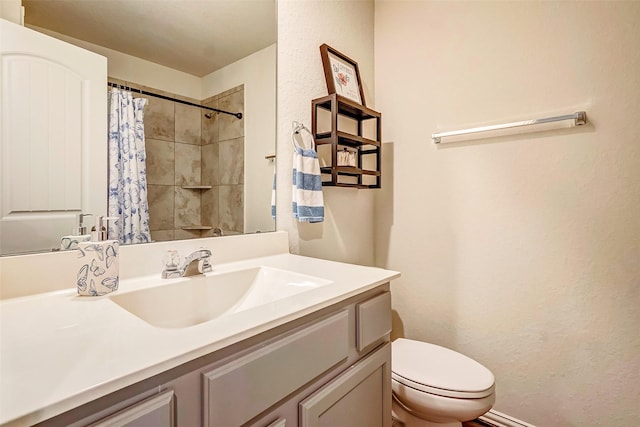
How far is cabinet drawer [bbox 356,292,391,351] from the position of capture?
0.84 metres

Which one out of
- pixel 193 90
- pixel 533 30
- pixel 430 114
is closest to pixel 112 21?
pixel 193 90

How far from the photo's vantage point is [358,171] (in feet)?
4.93

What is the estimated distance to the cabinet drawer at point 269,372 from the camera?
518 mm

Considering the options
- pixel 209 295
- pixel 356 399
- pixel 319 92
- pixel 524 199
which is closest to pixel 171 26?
pixel 319 92

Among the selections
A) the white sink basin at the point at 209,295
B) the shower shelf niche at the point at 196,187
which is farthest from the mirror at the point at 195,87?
the white sink basin at the point at 209,295

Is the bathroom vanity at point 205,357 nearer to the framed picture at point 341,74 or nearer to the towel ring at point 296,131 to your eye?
the towel ring at point 296,131

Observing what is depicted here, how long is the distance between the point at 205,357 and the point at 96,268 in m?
0.41

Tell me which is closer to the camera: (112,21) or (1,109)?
(1,109)

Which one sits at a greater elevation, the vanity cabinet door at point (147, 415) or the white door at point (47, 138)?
the white door at point (47, 138)

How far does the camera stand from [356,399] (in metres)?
0.83

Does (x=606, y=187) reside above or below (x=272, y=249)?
above

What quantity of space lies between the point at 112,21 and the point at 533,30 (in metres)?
1.59

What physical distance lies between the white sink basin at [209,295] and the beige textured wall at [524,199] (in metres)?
0.96

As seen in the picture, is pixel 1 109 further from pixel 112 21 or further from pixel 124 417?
pixel 124 417
